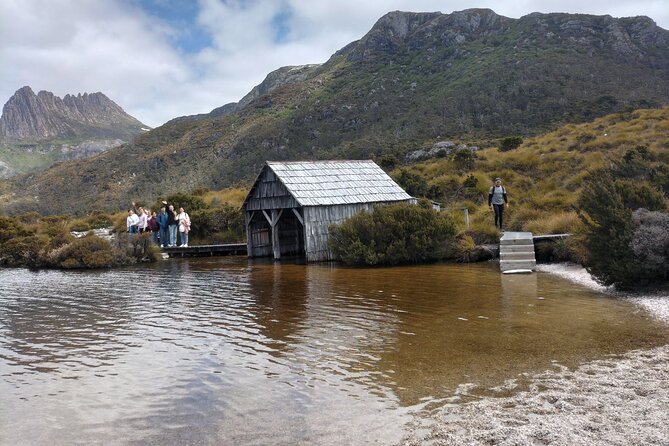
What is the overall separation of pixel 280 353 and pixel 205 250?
18443mm

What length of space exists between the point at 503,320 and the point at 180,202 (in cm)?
2557

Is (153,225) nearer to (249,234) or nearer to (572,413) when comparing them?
(249,234)

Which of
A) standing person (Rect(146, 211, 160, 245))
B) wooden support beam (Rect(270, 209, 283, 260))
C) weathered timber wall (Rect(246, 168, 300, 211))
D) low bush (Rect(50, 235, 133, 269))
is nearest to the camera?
low bush (Rect(50, 235, 133, 269))

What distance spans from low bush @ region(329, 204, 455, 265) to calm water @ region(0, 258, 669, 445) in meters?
4.05

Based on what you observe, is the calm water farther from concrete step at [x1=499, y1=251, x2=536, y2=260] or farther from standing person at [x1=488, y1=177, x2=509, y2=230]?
standing person at [x1=488, y1=177, x2=509, y2=230]

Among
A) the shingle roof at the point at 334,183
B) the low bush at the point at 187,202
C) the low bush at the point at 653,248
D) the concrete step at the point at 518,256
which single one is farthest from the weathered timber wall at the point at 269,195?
the low bush at the point at 653,248

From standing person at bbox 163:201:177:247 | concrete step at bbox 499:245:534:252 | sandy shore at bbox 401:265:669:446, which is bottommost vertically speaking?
sandy shore at bbox 401:265:669:446

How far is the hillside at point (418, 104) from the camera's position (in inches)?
2282

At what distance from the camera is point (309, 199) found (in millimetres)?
20344

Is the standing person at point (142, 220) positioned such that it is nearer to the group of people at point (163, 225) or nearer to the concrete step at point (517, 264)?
the group of people at point (163, 225)

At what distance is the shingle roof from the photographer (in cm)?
2070

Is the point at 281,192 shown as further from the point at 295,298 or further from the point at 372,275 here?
the point at 295,298

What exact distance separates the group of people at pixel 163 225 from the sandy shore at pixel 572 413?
21.3 m

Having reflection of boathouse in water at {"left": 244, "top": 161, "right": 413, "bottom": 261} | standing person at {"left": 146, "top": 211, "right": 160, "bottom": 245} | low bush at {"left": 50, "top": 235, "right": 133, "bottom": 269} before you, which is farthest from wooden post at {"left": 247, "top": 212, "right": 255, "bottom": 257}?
standing person at {"left": 146, "top": 211, "right": 160, "bottom": 245}
